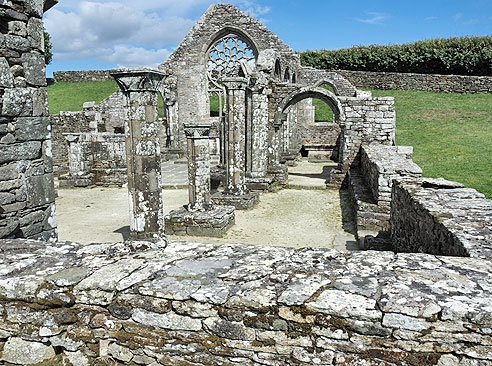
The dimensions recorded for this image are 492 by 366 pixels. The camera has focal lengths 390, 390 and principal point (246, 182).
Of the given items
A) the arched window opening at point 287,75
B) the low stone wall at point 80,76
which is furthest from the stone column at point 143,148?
the low stone wall at point 80,76

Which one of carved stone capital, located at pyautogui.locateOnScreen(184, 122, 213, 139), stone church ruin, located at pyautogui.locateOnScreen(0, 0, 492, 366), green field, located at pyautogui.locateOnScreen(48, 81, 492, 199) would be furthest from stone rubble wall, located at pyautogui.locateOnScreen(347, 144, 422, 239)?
carved stone capital, located at pyautogui.locateOnScreen(184, 122, 213, 139)

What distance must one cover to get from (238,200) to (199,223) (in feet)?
7.22

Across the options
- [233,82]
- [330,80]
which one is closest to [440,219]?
[233,82]

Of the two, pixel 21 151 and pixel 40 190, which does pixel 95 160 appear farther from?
pixel 21 151

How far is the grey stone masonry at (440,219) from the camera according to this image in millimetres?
3147

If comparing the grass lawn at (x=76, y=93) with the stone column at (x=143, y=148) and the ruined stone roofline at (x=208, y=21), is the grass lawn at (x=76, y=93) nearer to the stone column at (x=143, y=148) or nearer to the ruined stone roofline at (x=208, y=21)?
the ruined stone roofline at (x=208, y=21)

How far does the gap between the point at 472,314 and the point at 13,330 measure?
280cm

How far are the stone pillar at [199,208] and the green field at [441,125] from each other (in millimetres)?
6362

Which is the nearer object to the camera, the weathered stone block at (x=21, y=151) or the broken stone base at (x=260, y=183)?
the weathered stone block at (x=21, y=151)

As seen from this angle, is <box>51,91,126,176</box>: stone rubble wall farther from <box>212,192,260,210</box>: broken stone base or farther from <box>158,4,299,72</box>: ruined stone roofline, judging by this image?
<box>212,192,260,210</box>: broken stone base

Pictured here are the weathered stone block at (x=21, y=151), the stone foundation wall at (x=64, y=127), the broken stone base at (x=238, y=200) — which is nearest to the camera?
the weathered stone block at (x=21, y=151)

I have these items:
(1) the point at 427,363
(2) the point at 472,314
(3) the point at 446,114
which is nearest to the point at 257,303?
(1) the point at 427,363

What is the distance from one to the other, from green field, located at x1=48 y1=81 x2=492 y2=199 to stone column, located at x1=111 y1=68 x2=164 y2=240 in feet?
25.6

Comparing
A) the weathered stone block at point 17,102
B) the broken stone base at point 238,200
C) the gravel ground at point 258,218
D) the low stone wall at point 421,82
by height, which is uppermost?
the low stone wall at point 421,82
